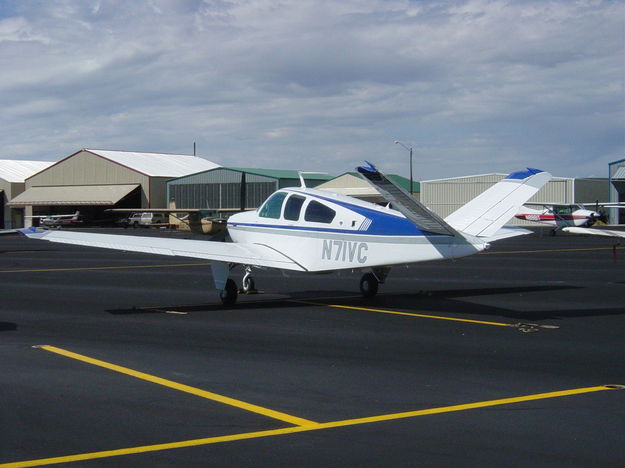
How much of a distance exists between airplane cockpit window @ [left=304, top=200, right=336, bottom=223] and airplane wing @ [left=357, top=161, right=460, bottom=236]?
232 centimetres

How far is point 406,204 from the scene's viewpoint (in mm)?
12758

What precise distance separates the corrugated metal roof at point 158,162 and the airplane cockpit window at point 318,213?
253 ft

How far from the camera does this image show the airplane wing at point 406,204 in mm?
11500

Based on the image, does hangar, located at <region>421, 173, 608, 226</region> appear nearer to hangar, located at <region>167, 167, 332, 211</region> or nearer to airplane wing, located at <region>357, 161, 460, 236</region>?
hangar, located at <region>167, 167, 332, 211</region>

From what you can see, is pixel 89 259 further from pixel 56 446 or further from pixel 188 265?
pixel 56 446

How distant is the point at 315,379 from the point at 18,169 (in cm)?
10524

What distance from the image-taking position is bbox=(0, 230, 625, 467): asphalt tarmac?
6.36 m

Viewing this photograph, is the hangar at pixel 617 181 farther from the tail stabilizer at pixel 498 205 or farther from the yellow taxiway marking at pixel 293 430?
the yellow taxiway marking at pixel 293 430

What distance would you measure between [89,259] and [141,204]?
5779 cm

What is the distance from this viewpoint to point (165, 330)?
13.1 m

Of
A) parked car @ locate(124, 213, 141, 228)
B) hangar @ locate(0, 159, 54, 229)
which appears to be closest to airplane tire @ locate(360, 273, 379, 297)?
parked car @ locate(124, 213, 141, 228)

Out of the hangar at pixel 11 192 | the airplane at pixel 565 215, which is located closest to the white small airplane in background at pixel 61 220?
the hangar at pixel 11 192

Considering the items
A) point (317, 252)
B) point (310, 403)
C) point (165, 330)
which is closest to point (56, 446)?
point (310, 403)

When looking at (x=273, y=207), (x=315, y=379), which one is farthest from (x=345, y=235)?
(x=315, y=379)
